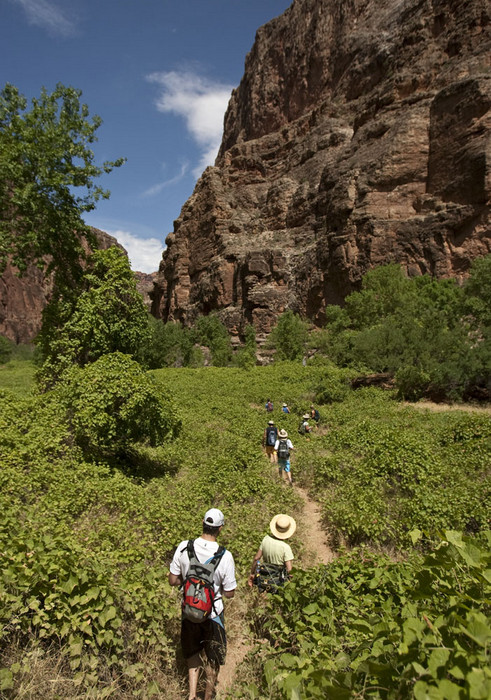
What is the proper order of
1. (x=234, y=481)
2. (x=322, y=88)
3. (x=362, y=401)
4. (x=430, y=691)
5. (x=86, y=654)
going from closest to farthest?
(x=430, y=691) → (x=86, y=654) → (x=234, y=481) → (x=362, y=401) → (x=322, y=88)

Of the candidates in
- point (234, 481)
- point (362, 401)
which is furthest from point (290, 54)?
point (234, 481)

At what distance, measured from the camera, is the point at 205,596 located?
3305mm

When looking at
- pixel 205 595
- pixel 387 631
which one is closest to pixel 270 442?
pixel 205 595

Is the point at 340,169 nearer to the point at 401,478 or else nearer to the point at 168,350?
the point at 168,350

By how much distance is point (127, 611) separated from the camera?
3.82 m

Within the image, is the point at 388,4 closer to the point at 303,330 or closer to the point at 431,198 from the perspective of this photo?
the point at 431,198

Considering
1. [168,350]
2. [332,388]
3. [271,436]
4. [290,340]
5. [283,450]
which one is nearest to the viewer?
[283,450]

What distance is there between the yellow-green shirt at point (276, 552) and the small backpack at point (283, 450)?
5159 millimetres

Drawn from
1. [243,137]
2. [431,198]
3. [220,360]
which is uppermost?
[243,137]

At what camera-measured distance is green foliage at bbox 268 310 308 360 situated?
41500mm

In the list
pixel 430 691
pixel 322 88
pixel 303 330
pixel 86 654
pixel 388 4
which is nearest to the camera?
pixel 430 691

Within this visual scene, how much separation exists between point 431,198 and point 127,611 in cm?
4590

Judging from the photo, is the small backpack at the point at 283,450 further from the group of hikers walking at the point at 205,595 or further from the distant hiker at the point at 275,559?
the group of hikers walking at the point at 205,595

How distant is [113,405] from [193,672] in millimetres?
5821
